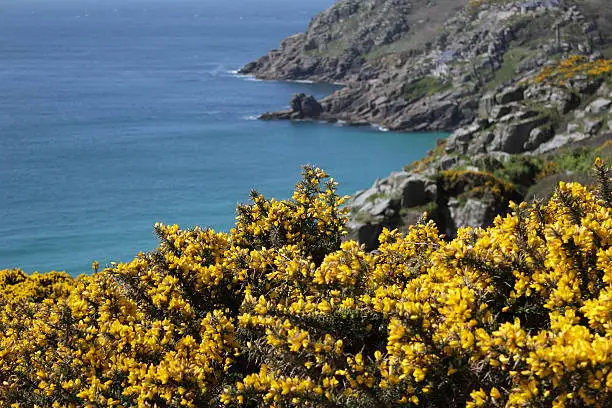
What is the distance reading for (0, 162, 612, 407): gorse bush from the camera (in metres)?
4.21

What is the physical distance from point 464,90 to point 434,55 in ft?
59.5

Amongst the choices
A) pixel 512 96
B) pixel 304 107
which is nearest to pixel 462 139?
pixel 512 96

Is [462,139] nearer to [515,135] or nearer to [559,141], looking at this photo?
[515,135]

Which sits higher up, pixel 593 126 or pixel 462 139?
pixel 593 126

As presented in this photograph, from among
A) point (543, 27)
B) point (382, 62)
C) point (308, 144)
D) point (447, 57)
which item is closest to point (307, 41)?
point (382, 62)

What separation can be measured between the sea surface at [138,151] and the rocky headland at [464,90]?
28.2ft

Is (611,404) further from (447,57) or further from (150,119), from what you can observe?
(447,57)

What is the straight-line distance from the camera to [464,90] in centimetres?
8838

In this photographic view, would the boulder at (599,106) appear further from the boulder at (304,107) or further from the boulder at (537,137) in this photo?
the boulder at (304,107)

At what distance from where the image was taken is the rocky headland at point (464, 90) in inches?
906

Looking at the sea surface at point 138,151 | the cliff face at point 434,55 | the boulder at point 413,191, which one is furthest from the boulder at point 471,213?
the cliff face at point 434,55

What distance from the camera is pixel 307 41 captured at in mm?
130625

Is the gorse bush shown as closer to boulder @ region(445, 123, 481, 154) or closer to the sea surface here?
the sea surface

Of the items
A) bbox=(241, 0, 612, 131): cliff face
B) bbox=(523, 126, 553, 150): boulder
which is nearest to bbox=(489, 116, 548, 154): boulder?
bbox=(523, 126, 553, 150): boulder
